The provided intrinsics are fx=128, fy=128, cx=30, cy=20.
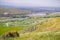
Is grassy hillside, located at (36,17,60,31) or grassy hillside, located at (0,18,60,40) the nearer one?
grassy hillside, located at (0,18,60,40)

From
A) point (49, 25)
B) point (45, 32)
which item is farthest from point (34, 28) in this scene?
point (49, 25)

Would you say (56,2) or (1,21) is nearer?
(1,21)

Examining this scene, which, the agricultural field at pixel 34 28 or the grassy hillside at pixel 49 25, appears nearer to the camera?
the agricultural field at pixel 34 28

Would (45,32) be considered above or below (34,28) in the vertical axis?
below

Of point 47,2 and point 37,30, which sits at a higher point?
point 47,2

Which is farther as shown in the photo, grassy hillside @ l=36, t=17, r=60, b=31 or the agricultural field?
grassy hillside @ l=36, t=17, r=60, b=31

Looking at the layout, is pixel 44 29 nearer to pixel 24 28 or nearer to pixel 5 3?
pixel 24 28

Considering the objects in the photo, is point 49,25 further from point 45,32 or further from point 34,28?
point 34,28

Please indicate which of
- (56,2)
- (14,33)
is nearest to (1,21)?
(14,33)

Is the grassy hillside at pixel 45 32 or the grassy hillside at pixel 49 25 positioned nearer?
the grassy hillside at pixel 45 32

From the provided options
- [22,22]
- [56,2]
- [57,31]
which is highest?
[56,2]

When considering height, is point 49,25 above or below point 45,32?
above
